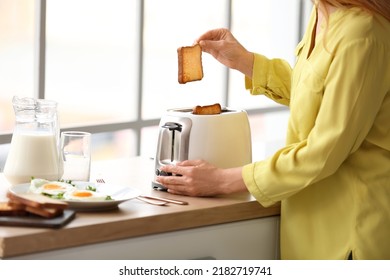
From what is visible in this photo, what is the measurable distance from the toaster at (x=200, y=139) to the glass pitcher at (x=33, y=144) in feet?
0.88

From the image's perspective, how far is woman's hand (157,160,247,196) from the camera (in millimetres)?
Answer: 2166

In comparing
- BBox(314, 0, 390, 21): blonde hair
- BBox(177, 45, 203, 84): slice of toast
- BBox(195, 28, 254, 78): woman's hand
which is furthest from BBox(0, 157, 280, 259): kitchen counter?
BBox(314, 0, 390, 21): blonde hair

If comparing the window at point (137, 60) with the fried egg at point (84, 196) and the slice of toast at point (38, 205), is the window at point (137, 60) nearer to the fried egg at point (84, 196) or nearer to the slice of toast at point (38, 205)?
the fried egg at point (84, 196)

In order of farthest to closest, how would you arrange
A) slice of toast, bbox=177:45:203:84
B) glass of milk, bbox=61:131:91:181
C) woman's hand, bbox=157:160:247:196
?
1. slice of toast, bbox=177:45:203:84
2. glass of milk, bbox=61:131:91:181
3. woman's hand, bbox=157:160:247:196

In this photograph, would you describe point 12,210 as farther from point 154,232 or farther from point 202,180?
point 202,180

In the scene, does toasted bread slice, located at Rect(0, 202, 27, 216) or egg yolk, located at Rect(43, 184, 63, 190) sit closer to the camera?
toasted bread slice, located at Rect(0, 202, 27, 216)

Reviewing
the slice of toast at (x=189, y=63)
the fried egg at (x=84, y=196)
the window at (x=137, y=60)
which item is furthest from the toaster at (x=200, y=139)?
the window at (x=137, y=60)

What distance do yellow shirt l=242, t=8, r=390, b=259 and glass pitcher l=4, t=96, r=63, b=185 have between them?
482mm

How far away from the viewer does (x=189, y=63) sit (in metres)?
2.41

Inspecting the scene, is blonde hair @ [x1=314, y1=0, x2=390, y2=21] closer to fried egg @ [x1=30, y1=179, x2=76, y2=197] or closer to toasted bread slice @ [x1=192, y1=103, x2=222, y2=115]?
toasted bread slice @ [x1=192, y1=103, x2=222, y2=115]

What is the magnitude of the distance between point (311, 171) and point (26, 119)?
71 centimetres

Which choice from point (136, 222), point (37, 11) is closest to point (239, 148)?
point (136, 222)
